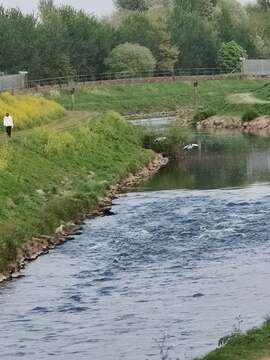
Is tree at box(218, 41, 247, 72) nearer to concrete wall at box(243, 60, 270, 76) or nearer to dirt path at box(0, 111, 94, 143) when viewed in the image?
concrete wall at box(243, 60, 270, 76)

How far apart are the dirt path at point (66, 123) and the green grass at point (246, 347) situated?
36.1 metres

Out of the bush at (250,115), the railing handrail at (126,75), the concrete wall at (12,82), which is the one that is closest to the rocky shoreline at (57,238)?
the bush at (250,115)

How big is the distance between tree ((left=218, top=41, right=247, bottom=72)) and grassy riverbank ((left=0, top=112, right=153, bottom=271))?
8154cm

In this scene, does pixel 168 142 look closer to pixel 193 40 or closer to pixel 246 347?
pixel 246 347

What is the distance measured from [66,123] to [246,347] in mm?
53496

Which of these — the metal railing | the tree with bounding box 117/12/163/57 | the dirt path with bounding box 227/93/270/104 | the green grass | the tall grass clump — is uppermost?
the tree with bounding box 117/12/163/57

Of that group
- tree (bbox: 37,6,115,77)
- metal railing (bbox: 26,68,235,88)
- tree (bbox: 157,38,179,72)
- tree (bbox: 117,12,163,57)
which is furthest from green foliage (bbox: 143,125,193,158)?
tree (bbox: 117,12,163,57)

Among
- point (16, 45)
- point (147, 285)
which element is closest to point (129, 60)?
point (16, 45)

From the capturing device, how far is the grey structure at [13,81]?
372 feet

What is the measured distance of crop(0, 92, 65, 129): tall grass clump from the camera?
73438mm

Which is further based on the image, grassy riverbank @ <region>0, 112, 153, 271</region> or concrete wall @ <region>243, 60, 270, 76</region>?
concrete wall @ <region>243, 60, 270, 76</region>

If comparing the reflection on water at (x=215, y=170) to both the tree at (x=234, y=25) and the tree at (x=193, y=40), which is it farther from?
the tree at (x=234, y=25)

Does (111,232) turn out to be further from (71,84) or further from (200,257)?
(71,84)

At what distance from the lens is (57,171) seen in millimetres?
58781
